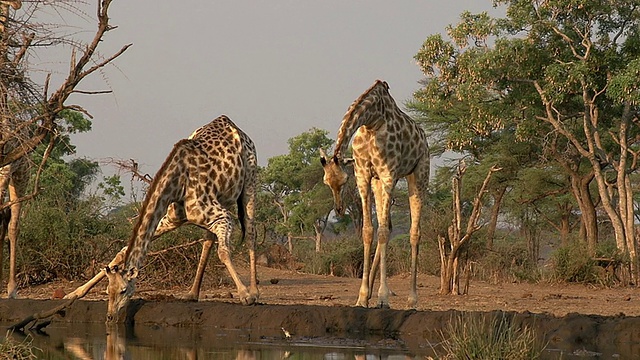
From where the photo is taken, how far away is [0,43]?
821 cm

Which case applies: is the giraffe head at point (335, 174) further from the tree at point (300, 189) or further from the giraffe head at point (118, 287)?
the tree at point (300, 189)

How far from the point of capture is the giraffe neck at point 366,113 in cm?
1208

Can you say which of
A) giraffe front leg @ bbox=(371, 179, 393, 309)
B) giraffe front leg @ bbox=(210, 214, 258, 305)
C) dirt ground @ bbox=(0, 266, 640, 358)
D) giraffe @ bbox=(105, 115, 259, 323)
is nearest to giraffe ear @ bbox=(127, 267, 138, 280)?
giraffe @ bbox=(105, 115, 259, 323)

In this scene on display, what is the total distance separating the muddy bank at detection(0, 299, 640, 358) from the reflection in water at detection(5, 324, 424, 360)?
0.18 meters

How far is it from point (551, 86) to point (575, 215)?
18.3 metres

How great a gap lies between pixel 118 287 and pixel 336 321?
251cm

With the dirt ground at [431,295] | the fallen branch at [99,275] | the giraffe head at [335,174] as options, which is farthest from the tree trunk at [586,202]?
the fallen branch at [99,275]

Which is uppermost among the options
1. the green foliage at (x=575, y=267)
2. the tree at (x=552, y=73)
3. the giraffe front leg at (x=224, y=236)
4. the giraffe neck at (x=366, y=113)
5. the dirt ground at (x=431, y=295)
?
the tree at (x=552, y=73)

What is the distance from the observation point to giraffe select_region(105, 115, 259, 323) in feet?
38.0

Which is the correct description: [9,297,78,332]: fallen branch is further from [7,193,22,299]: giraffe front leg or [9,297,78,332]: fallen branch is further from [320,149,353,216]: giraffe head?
[320,149,353,216]: giraffe head

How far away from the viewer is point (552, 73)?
79.2 feet

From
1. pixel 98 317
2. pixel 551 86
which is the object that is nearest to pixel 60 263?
pixel 98 317

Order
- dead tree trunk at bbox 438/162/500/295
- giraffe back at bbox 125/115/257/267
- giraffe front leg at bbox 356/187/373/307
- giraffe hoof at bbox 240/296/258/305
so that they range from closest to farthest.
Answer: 1. giraffe back at bbox 125/115/257/267
2. giraffe hoof at bbox 240/296/258/305
3. giraffe front leg at bbox 356/187/373/307
4. dead tree trunk at bbox 438/162/500/295

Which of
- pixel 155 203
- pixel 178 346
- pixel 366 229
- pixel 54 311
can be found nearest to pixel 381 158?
pixel 366 229
